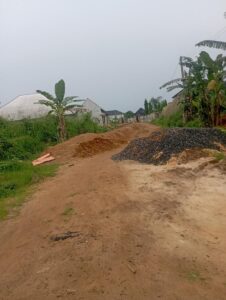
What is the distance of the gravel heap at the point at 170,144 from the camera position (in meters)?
11.2

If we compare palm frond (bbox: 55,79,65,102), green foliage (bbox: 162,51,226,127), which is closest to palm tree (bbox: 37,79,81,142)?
palm frond (bbox: 55,79,65,102)

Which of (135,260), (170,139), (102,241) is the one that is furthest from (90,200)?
(170,139)

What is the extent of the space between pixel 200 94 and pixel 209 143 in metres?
7.83

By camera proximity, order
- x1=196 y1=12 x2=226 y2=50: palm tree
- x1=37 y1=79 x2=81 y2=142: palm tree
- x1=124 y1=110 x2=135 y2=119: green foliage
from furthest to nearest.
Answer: x1=124 y1=110 x2=135 y2=119: green foliage, x1=37 y1=79 x2=81 y2=142: palm tree, x1=196 y1=12 x2=226 y2=50: palm tree

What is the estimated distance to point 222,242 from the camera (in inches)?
218

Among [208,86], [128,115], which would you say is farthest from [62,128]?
[128,115]

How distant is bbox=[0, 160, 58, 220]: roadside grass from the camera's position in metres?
8.69

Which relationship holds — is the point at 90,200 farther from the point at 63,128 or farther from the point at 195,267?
the point at 63,128

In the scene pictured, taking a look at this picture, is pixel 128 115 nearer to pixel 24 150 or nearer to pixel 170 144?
pixel 24 150

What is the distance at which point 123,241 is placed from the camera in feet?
18.1

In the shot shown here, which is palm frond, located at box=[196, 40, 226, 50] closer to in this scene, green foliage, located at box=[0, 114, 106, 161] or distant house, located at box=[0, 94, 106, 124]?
green foliage, located at box=[0, 114, 106, 161]

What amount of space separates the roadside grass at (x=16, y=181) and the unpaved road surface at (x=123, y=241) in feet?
1.53

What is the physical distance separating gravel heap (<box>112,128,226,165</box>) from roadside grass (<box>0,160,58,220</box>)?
2.56 m

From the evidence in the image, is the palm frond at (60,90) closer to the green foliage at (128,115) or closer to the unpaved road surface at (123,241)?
the unpaved road surface at (123,241)
